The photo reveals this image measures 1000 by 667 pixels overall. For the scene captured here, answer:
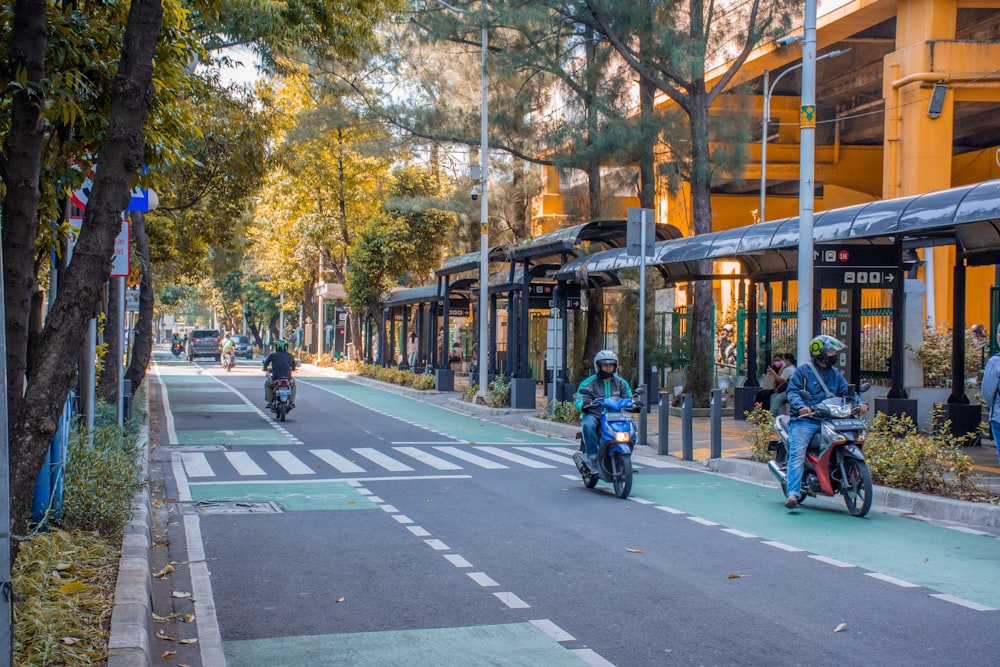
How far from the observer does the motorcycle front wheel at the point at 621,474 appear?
39.4 ft

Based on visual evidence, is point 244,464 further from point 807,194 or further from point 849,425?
point 807,194

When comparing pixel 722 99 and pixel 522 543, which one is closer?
pixel 522 543

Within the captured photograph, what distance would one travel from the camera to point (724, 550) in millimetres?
9070

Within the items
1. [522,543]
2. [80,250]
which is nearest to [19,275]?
[80,250]

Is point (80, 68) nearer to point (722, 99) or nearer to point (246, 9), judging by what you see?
point (246, 9)

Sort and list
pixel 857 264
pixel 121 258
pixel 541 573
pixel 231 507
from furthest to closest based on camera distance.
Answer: pixel 857 264 < pixel 121 258 < pixel 231 507 < pixel 541 573

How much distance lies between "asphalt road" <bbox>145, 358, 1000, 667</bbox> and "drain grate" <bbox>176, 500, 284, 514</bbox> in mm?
50

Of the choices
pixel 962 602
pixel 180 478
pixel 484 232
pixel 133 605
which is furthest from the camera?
pixel 484 232

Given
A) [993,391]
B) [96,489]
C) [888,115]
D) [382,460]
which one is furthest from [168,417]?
[888,115]

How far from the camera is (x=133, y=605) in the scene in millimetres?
6230

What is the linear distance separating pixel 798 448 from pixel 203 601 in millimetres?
6404

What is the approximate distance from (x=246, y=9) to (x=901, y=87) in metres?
19.8

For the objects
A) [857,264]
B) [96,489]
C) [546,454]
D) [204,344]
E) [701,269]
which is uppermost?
[701,269]

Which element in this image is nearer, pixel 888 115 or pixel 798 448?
pixel 798 448
